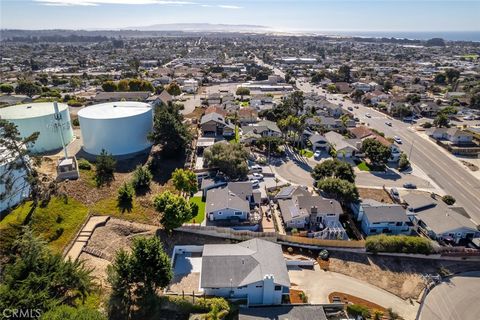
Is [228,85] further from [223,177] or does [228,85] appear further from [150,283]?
[150,283]

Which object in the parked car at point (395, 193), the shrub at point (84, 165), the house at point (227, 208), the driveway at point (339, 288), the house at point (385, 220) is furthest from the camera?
the parked car at point (395, 193)

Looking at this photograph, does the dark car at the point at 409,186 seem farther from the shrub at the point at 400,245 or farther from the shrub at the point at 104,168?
the shrub at the point at 104,168

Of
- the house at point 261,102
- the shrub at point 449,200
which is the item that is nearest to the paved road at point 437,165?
the shrub at point 449,200

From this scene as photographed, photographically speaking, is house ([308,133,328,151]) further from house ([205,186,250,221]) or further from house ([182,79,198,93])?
house ([182,79,198,93])

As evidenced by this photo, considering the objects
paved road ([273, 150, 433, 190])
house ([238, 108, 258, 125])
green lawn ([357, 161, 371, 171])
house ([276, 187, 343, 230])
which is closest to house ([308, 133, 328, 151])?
paved road ([273, 150, 433, 190])

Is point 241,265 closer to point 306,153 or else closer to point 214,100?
point 306,153

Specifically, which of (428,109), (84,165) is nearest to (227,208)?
(84,165)
